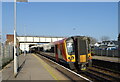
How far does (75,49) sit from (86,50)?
0.87 meters

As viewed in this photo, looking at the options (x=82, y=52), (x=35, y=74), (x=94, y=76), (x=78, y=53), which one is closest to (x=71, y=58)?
(x=78, y=53)

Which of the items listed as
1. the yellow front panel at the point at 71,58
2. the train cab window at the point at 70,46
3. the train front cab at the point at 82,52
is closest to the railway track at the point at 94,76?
the train front cab at the point at 82,52

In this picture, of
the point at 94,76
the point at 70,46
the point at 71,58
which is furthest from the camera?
the point at 70,46

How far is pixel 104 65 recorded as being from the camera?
20859 millimetres

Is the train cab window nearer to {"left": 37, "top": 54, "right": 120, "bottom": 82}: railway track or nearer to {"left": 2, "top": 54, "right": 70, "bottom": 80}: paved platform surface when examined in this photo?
{"left": 37, "top": 54, "right": 120, "bottom": 82}: railway track

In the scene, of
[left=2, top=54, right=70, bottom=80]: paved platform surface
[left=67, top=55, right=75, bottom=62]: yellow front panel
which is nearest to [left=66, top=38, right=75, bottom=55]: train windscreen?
[left=67, top=55, right=75, bottom=62]: yellow front panel

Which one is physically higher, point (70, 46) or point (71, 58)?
point (70, 46)

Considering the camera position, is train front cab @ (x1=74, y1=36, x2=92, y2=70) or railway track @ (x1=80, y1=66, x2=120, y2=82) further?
train front cab @ (x1=74, y1=36, x2=92, y2=70)

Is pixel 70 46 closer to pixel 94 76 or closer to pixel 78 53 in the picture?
pixel 78 53

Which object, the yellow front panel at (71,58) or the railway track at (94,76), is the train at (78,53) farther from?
the railway track at (94,76)

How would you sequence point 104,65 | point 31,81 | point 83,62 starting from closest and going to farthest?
1. point 31,81
2. point 83,62
3. point 104,65

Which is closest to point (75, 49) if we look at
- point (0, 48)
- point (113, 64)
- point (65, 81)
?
point (113, 64)

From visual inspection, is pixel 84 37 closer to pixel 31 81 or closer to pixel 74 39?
pixel 74 39

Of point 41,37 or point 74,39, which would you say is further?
point 41,37
